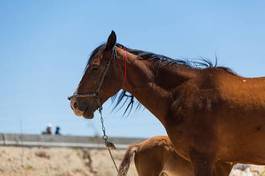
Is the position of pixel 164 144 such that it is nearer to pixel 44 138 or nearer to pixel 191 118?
pixel 191 118

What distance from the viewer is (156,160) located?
13570mm

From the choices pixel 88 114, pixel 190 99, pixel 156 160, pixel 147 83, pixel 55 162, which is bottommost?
pixel 55 162

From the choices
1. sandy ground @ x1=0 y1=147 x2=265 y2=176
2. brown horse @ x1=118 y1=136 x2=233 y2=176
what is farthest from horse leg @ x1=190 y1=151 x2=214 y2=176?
sandy ground @ x1=0 y1=147 x2=265 y2=176

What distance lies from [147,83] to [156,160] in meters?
5.21

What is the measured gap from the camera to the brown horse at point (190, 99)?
8.00 meters

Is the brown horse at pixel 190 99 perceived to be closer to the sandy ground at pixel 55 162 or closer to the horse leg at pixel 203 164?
the horse leg at pixel 203 164

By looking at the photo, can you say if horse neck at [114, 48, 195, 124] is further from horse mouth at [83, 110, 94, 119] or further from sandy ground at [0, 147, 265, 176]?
sandy ground at [0, 147, 265, 176]

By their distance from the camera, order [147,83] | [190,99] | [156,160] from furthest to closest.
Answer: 1. [156,160]
2. [147,83]
3. [190,99]

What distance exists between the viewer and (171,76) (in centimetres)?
864

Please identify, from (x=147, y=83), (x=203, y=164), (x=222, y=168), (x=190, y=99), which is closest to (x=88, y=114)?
(x=147, y=83)

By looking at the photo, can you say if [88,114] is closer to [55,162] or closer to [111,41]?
[111,41]

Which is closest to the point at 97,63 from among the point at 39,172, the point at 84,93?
the point at 84,93

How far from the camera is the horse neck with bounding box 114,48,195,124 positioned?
28.0 feet

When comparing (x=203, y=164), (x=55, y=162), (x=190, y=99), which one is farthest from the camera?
(x=55, y=162)
